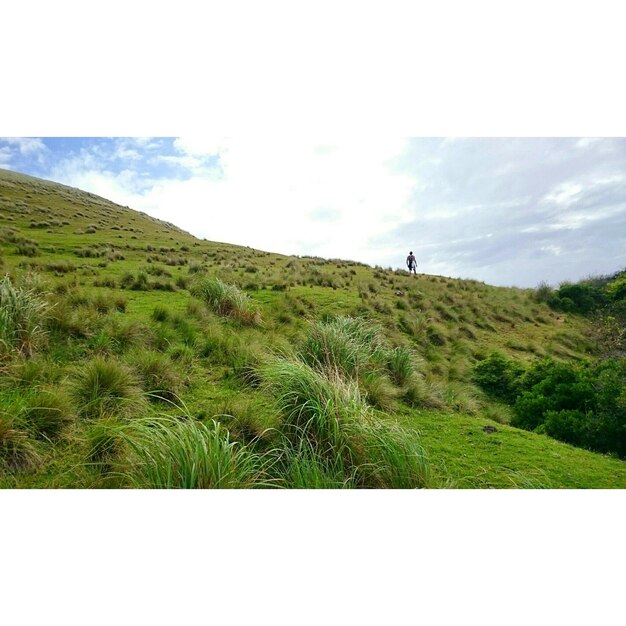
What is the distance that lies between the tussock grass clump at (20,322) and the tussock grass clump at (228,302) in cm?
322

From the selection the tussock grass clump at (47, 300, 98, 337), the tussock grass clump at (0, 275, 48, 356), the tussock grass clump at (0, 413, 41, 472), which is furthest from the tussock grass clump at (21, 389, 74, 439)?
the tussock grass clump at (47, 300, 98, 337)

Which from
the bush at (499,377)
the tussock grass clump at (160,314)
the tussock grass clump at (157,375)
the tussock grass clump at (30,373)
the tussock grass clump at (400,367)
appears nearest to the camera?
the tussock grass clump at (30,373)

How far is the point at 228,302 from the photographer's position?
7867mm

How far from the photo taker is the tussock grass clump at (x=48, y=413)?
Answer: 3030 mm

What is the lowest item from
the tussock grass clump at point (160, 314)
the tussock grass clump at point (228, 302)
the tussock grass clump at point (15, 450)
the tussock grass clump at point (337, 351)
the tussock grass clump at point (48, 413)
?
the tussock grass clump at point (15, 450)

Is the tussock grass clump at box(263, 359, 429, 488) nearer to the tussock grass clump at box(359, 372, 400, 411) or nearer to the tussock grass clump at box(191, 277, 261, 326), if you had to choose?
the tussock grass clump at box(359, 372, 400, 411)

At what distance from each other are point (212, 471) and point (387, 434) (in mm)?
1534

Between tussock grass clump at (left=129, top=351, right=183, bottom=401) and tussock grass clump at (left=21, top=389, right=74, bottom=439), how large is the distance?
85 cm

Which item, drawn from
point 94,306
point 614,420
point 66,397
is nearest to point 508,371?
point 614,420

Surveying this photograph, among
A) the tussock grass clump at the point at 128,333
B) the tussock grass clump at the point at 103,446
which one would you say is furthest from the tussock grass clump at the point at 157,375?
the tussock grass clump at the point at 103,446

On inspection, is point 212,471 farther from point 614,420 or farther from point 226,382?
point 614,420

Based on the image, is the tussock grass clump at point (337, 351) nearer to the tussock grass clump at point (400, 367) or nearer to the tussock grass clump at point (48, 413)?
the tussock grass clump at point (400, 367)

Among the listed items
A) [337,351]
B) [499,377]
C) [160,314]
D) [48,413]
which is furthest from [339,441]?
[499,377]

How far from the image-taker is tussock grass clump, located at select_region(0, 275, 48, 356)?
425cm
